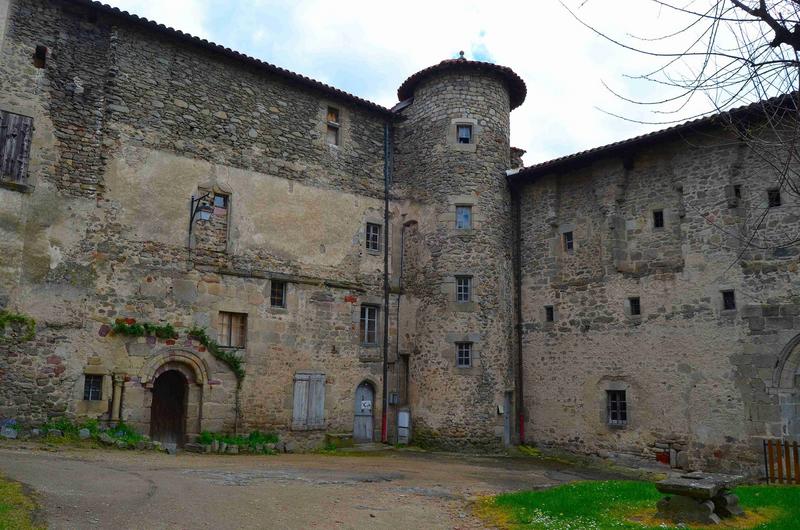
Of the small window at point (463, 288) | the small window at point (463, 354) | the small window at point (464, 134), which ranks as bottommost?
the small window at point (463, 354)

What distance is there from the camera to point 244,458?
13.9 m

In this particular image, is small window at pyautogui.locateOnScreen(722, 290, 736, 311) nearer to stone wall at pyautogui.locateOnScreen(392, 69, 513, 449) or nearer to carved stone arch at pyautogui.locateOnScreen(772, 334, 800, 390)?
carved stone arch at pyautogui.locateOnScreen(772, 334, 800, 390)

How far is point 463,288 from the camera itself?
1816cm

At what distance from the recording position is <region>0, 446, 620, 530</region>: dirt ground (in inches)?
288

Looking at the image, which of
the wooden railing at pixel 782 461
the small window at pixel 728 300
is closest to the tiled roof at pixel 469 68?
the small window at pixel 728 300

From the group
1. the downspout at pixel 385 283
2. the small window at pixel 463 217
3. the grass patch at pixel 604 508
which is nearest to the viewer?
the grass patch at pixel 604 508

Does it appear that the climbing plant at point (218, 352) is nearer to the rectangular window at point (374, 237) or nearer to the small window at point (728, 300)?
the rectangular window at point (374, 237)

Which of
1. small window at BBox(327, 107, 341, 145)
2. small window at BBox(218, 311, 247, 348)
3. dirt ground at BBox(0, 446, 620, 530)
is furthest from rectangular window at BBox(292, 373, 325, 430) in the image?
small window at BBox(327, 107, 341, 145)

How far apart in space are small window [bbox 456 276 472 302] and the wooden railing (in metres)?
7.92

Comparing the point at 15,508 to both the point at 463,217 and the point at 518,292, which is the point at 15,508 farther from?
the point at 518,292

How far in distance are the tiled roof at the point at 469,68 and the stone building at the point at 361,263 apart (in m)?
0.08

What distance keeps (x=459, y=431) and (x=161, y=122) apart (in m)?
10.9

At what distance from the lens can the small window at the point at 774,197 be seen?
46.5 feet

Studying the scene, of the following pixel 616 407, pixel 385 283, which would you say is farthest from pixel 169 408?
pixel 616 407
